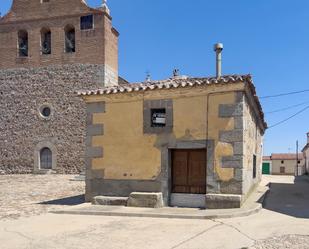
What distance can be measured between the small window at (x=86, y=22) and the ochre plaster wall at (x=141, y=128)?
12.1 meters

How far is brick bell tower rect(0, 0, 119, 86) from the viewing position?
2092cm

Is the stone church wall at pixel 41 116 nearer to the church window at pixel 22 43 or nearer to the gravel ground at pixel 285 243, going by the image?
the church window at pixel 22 43

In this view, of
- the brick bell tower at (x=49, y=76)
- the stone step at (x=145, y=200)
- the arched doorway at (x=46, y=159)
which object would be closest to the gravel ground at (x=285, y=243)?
the stone step at (x=145, y=200)

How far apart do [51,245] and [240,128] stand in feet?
16.0

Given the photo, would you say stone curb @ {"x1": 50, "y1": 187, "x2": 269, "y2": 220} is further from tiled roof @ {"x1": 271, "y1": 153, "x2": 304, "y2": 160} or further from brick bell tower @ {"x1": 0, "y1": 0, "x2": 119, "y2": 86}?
tiled roof @ {"x1": 271, "y1": 153, "x2": 304, "y2": 160}

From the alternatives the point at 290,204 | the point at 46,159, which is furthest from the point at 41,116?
the point at 290,204

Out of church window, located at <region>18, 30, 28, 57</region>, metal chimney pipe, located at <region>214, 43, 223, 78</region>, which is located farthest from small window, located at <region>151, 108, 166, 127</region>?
church window, located at <region>18, 30, 28, 57</region>

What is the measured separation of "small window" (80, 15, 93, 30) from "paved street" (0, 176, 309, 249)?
14925mm

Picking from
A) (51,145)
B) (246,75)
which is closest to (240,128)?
(246,75)

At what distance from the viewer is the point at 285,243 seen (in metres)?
5.27

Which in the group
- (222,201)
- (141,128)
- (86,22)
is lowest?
(222,201)

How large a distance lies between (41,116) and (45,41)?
15.0 feet

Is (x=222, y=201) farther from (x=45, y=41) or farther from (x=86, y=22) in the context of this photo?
(x=45, y=41)

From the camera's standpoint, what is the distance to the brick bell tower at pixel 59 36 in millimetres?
20922
